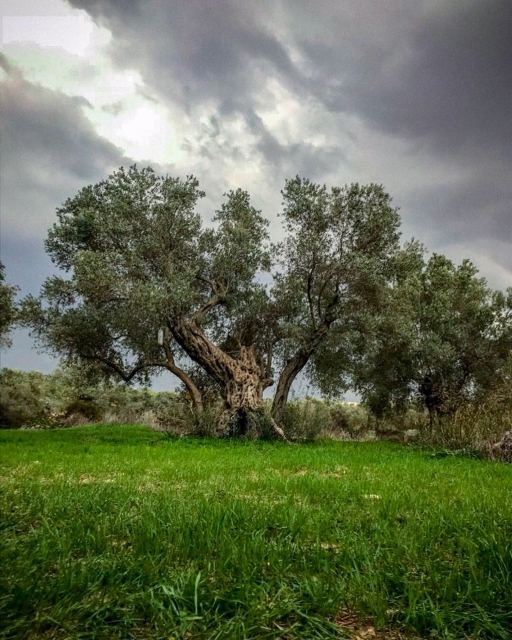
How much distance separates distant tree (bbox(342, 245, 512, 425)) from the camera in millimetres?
24672

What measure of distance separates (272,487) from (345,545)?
2.97m

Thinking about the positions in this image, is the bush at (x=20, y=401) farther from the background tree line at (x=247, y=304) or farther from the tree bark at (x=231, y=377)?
the tree bark at (x=231, y=377)

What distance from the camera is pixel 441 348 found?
23281mm

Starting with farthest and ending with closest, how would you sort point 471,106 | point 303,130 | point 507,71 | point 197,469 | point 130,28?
point 303,130
point 471,106
point 507,71
point 130,28
point 197,469

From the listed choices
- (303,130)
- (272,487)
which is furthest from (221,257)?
(272,487)

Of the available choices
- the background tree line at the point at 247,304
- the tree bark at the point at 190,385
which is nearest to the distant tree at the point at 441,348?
Result: the background tree line at the point at 247,304

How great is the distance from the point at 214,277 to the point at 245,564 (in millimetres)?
21201

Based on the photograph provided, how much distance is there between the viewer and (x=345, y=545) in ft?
11.0

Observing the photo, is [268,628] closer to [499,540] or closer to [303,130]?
[499,540]

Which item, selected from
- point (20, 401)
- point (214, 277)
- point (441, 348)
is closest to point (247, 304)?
point (214, 277)

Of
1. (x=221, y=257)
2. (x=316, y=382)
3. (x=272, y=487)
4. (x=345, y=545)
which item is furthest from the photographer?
(x=316, y=382)

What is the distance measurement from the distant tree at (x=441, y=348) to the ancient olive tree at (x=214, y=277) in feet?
13.2

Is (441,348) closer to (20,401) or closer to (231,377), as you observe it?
(231,377)

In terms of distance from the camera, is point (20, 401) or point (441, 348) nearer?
point (441, 348)
